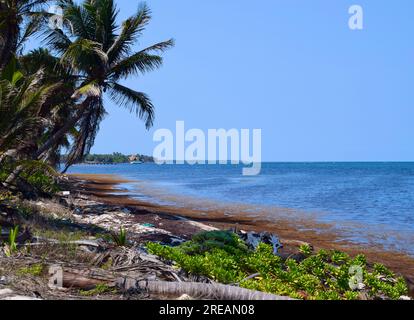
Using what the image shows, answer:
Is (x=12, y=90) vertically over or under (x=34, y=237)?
over

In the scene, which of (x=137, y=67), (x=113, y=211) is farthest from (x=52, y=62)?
(x=113, y=211)

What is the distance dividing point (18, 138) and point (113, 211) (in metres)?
7.50

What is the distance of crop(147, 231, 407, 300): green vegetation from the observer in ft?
22.2

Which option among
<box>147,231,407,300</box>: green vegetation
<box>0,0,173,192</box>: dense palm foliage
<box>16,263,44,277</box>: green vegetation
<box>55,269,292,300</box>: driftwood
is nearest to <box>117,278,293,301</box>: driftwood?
<box>55,269,292,300</box>: driftwood

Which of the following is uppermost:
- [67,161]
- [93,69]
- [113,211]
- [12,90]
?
[93,69]

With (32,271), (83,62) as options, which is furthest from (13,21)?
(32,271)

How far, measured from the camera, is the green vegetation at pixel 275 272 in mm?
6754

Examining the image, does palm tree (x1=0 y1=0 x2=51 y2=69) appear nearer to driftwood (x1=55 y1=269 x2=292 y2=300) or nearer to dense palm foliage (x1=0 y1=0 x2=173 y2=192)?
dense palm foliage (x1=0 y1=0 x2=173 y2=192)

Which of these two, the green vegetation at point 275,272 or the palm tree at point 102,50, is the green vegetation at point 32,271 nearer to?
the green vegetation at point 275,272

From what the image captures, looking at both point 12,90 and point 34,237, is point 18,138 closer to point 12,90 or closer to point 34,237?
point 12,90

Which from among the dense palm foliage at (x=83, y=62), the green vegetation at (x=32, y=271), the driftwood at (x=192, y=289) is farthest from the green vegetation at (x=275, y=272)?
the dense palm foliage at (x=83, y=62)

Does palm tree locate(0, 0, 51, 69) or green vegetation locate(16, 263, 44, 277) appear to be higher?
palm tree locate(0, 0, 51, 69)

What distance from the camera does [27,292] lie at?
16.6ft

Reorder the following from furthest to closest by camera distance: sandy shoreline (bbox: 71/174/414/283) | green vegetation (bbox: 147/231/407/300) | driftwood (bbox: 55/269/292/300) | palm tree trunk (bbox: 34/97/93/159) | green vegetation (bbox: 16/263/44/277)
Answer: palm tree trunk (bbox: 34/97/93/159) < sandy shoreline (bbox: 71/174/414/283) < green vegetation (bbox: 147/231/407/300) < green vegetation (bbox: 16/263/44/277) < driftwood (bbox: 55/269/292/300)
